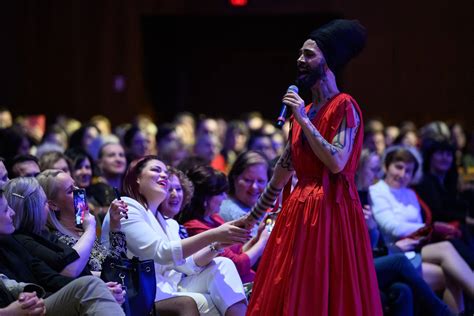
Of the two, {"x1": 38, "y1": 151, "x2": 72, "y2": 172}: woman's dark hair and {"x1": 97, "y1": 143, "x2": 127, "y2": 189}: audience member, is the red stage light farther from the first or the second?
{"x1": 38, "y1": 151, "x2": 72, "y2": 172}: woman's dark hair

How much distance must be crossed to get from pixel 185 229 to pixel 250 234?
2.56ft

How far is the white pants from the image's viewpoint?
4359mm

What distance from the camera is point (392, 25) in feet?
43.6

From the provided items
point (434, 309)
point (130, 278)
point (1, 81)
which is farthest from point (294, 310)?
point (1, 81)

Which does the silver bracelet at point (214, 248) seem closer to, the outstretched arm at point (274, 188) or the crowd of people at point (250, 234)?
the crowd of people at point (250, 234)

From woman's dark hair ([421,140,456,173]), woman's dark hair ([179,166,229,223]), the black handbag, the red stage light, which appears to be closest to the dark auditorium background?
the red stage light

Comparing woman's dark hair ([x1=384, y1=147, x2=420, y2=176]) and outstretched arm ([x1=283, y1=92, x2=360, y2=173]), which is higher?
outstretched arm ([x1=283, y1=92, x2=360, y2=173])

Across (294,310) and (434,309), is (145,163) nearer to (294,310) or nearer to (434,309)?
(294,310)

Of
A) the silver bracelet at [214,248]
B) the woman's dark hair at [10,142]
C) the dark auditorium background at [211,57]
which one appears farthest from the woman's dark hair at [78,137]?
the dark auditorium background at [211,57]

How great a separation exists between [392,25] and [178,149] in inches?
251

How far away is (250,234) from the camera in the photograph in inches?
163

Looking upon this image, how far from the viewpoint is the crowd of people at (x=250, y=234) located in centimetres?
376

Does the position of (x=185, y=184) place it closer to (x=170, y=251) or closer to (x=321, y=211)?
(x=170, y=251)

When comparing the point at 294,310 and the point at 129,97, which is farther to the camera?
the point at 129,97
